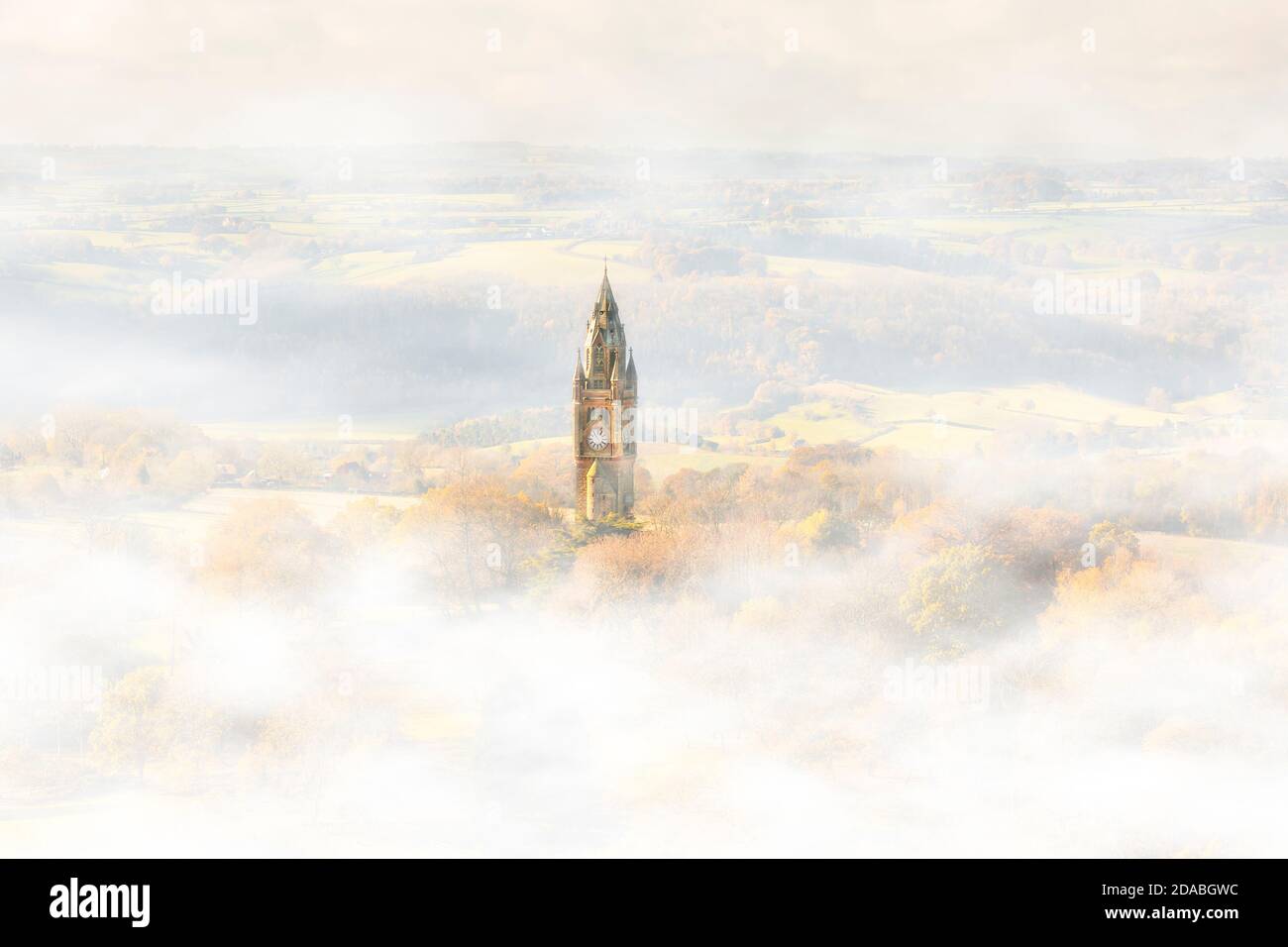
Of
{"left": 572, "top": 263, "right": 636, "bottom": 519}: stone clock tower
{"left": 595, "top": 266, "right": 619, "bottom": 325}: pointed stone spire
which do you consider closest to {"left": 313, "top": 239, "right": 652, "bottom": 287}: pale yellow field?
{"left": 595, "top": 266, "right": 619, "bottom": 325}: pointed stone spire

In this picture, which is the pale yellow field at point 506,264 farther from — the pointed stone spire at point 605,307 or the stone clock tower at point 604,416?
the stone clock tower at point 604,416

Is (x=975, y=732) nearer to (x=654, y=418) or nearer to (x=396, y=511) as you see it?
(x=396, y=511)

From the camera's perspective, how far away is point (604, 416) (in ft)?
254

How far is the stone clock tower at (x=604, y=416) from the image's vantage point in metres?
76.9

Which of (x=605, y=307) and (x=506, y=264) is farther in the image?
(x=506, y=264)

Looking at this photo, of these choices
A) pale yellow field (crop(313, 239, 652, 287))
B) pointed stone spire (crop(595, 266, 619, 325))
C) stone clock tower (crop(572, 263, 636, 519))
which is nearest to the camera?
stone clock tower (crop(572, 263, 636, 519))

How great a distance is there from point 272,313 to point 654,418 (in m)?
47.3

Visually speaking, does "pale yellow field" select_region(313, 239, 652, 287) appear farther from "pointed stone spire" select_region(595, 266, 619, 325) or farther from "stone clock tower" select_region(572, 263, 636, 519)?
"stone clock tower" select_region(572, 263, 636, 519)

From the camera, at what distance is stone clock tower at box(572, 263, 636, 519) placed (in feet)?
252

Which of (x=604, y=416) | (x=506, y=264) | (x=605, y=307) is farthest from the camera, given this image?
(x=506, y=264)

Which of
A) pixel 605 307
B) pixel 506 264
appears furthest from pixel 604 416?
pixel 506 264

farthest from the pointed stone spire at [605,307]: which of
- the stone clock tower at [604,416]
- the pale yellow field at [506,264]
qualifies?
the pale yellow field at [506,264]

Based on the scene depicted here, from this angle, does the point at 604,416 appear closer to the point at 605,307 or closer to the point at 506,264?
the point at 605,307

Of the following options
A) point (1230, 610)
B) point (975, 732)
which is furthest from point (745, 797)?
point (1230, 610)
